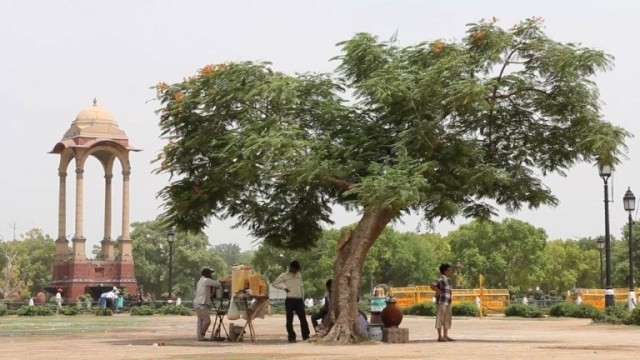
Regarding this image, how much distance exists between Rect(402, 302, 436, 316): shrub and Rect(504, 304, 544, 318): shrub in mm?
3121

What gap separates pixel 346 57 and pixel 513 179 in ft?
14.4

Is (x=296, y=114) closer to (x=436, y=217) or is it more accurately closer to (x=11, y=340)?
(x=436, y=217)

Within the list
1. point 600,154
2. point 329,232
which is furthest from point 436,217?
point 329,232

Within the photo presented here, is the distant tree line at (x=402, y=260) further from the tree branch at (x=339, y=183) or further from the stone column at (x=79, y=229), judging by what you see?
the tree branch at (x=339, y=183)

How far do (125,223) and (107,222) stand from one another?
Result: 1375mm

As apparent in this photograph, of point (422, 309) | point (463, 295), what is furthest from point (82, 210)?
point (422, 309)

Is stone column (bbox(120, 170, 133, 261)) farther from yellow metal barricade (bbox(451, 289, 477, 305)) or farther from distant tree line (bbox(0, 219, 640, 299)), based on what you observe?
yellow metal barricade (bbox(451, 289, 477, 305))

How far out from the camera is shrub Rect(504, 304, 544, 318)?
39812 millimetres

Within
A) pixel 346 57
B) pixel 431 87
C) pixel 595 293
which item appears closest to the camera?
pixel 431 87

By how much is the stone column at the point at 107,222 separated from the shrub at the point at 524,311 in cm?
4103

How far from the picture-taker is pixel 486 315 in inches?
1695

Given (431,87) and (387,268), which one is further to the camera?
(387,268)

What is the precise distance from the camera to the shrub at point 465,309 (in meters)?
41.3

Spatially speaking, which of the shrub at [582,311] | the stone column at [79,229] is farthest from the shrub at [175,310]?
the stone column at [79,229]
